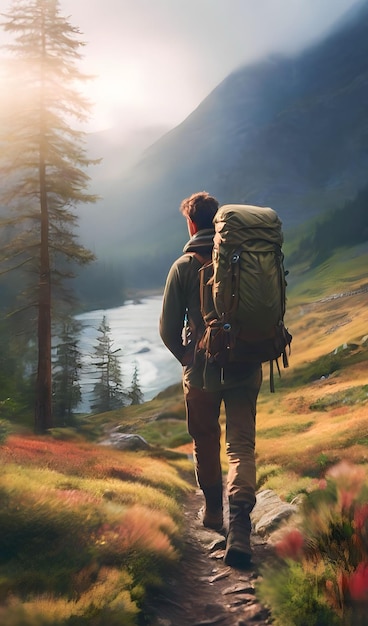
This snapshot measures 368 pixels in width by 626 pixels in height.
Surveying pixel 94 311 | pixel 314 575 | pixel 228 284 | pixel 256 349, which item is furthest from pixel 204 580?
pixel 94 311

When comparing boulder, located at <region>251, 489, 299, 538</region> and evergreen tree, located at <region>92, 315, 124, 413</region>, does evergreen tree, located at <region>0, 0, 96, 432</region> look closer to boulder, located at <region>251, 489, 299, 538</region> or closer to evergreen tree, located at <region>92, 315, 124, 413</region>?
boulder, located at <region>251, 489, 299, 538</region>

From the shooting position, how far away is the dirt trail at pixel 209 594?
411 centimetres

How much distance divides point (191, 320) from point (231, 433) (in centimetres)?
133

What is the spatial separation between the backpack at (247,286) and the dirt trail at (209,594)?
2086 mm

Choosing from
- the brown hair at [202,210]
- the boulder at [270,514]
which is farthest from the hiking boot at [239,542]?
the brown hair at [202,210]

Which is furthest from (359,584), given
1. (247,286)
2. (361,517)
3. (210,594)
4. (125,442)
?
(125,442)

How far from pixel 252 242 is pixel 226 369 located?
140 centimetres

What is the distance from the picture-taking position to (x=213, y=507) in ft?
21.0

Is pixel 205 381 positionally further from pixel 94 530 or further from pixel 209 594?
pixel 209 594

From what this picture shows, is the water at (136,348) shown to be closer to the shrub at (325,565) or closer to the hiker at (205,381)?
the hiker at (205,381)

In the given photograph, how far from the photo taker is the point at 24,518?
4.64 m

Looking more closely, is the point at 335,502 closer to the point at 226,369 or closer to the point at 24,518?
the point at 226,369

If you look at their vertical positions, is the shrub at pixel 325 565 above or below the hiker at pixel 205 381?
below

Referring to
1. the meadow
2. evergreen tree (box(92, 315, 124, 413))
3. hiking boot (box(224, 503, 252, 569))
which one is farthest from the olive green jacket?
evergreen tree (box(92, 315, 124, 413))
